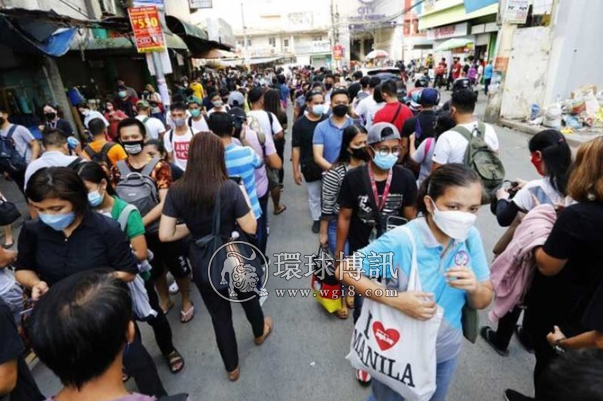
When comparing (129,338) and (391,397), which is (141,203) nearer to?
(129,338)

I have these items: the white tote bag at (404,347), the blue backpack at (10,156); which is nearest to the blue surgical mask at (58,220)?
the white tote bag at (404,347)

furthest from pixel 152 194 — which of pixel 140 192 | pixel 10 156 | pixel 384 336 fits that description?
pixel 10 156

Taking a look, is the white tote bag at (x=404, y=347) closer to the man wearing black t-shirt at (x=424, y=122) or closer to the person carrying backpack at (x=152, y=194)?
the person carrying backpack at (x=152, y=194)

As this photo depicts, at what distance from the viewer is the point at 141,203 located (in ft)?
8.86

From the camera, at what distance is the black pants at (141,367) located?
1944mm

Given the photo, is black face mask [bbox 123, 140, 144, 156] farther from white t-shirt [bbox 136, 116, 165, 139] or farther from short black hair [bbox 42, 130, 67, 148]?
white t-shirt [bbox 136, 116, 165, 139]

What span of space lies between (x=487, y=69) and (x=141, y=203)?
53.3 feet

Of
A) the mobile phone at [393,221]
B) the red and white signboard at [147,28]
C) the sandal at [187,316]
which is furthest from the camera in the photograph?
the red and white signboard at [147,28]

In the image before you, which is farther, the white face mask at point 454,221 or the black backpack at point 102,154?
the black backpack at point 102,154

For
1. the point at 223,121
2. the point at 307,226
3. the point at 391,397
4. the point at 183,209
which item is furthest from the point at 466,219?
A: the point at 307,226

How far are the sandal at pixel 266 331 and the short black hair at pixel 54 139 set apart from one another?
109 inches

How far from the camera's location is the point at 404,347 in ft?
4.68

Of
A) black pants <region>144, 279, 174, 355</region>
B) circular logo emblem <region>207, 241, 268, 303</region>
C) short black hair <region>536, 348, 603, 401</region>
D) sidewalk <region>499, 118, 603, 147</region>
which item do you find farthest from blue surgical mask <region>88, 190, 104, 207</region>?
sidewalk <region>499, 118, 603, 147</region>

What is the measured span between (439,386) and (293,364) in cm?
125
